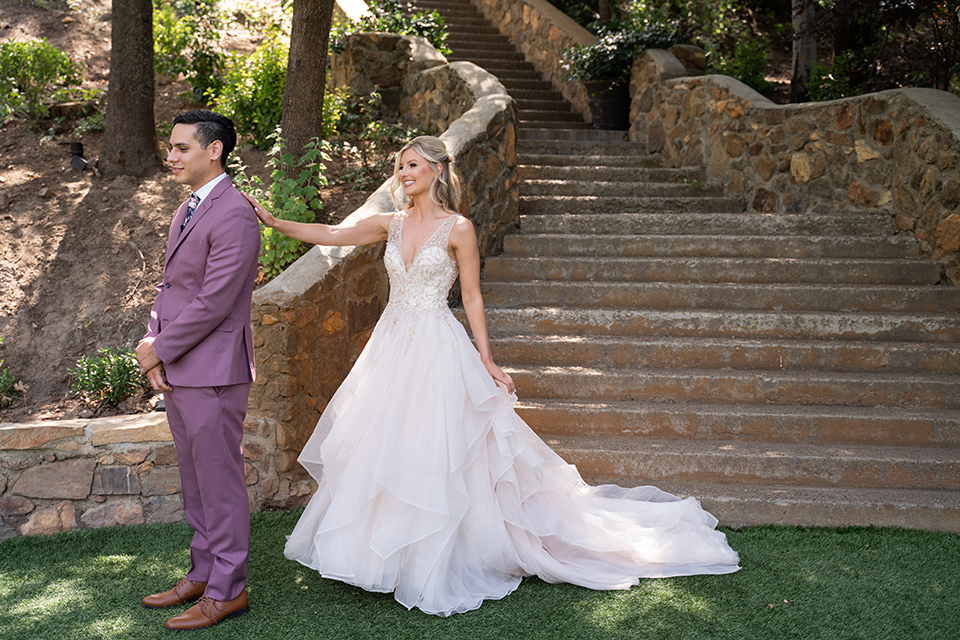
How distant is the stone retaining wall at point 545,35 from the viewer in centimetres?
1016

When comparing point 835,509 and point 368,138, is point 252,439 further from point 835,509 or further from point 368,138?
point 368,138

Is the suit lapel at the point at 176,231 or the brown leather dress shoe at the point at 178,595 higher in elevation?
the suit lapel at the point at 176,231

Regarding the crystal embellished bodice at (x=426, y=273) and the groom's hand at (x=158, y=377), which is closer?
the groom's hand at (x=158, y=377)

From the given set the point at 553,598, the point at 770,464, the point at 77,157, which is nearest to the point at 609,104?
the point at 77,157

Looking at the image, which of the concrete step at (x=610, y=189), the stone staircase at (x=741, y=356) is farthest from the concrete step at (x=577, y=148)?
the stone staircase at (x=741, y=356)

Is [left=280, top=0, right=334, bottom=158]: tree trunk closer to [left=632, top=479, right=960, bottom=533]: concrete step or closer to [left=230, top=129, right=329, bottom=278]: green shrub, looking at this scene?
[left=230, top=129, right=329, bottom=278]: green shrub

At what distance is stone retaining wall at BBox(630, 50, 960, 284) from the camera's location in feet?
18.6

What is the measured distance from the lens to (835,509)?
13.0 feet

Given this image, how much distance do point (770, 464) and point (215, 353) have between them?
9.76 feet

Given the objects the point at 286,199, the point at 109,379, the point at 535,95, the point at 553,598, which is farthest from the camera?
the point at 535,95

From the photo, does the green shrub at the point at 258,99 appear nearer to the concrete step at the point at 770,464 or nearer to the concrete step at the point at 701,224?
the concrete step at the point at 701,224

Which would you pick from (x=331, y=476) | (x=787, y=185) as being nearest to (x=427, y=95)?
(x=787, y=185)

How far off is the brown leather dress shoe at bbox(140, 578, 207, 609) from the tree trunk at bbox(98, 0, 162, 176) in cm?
471

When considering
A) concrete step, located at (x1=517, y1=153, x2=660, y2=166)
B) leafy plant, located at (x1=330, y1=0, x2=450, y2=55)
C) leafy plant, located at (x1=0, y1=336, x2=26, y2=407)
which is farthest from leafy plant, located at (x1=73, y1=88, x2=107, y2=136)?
concrete step, located at (x1=517, y1=153, x2=660, y2=166)
